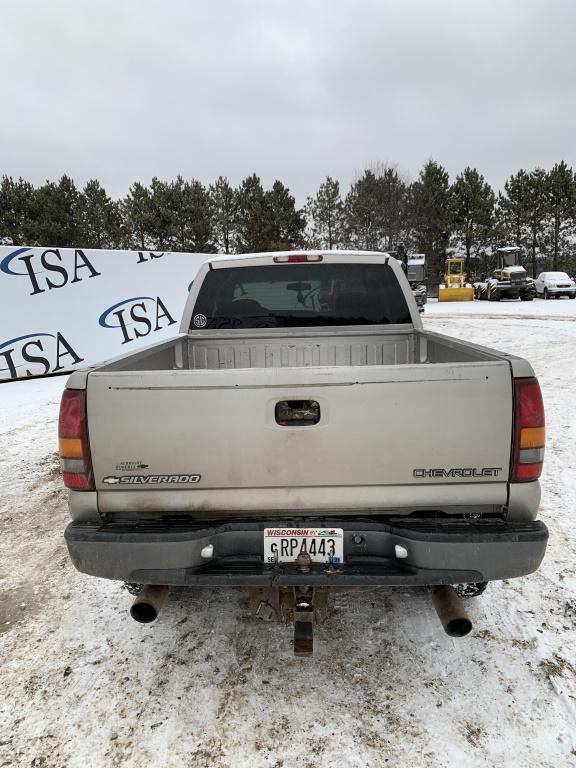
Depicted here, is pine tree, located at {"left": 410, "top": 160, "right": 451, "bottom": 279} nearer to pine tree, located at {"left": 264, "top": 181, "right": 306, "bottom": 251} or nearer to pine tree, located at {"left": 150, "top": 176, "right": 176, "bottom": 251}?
pine tree, located at {"left": 264, "top": 181, "right": 306, "bottom": 251}

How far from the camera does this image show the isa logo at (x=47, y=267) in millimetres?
10039

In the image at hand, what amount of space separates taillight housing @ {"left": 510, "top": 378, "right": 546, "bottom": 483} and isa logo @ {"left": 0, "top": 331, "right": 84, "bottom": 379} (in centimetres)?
1047

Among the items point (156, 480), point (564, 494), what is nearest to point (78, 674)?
point (156, 480)

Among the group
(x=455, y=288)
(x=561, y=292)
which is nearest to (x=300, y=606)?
(x=455, y=288)

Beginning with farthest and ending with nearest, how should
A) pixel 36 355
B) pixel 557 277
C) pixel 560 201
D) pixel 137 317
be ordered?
pixel 560 201
pixel 557 277
pixel 137 317
pixel 36 355

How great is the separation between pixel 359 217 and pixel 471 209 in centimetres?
1030

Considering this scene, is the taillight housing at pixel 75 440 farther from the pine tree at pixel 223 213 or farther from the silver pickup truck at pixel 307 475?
the pine tree at pixel 223 213

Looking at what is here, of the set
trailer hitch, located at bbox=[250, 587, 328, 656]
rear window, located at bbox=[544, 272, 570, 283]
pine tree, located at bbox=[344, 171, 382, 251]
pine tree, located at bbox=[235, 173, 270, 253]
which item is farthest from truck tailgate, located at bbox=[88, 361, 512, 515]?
pine tree, located at bbox=[344, 171, 382, 251]

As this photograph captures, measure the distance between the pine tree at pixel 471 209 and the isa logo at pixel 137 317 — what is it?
131ft

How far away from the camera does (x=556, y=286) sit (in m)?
30.9

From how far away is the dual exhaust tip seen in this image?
225 centimetres

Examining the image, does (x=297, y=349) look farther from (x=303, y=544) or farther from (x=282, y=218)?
(x=282, y=218)

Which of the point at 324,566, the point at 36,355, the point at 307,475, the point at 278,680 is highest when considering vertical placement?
the point at 307,475

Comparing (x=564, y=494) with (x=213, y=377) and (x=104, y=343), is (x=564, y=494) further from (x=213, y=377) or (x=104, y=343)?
(x=104, y=343)
